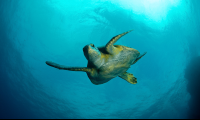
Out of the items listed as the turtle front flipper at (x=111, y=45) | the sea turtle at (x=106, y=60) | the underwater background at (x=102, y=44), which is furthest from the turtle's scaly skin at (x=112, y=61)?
the underwater background at (x=102, y=44)

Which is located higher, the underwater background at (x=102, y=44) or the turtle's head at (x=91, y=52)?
the underwater background at (x=102, y=44)

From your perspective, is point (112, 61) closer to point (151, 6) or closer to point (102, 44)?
point (102, 44)

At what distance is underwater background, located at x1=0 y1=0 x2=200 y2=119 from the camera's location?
1577 centimetres

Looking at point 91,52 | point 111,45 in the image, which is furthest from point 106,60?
point 91,52

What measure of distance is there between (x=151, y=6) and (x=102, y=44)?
9772mm

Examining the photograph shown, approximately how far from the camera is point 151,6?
1498 cm

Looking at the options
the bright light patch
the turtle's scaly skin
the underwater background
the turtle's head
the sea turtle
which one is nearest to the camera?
the turtle's head

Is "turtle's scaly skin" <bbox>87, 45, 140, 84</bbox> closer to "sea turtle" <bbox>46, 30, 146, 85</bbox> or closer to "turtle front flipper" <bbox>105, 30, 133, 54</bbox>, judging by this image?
"sea turtle" <bbox>46, 30, 146, 85</bbox>

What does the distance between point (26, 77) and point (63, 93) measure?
9540 millimetres

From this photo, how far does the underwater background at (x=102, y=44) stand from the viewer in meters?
15.8

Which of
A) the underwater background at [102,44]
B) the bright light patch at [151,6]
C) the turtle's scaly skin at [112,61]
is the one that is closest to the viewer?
the turtle's scaly skin at [112,61]

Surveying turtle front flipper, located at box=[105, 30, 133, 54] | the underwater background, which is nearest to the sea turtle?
turtle front flipper, located at box=[105, 30, 133, 54]

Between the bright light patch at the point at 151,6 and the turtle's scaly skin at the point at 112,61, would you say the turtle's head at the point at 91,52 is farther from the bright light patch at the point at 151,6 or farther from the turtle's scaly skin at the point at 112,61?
the bright light patch at the point at 151,6

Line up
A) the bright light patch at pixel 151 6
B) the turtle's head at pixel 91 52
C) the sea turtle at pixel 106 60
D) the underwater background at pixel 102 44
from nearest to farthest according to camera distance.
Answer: the turtle's head at pixel 91 52, the sea turtle at pixel 106 60, the bright light patch at pixel 151 6, the underwater background at pixel 102 44
